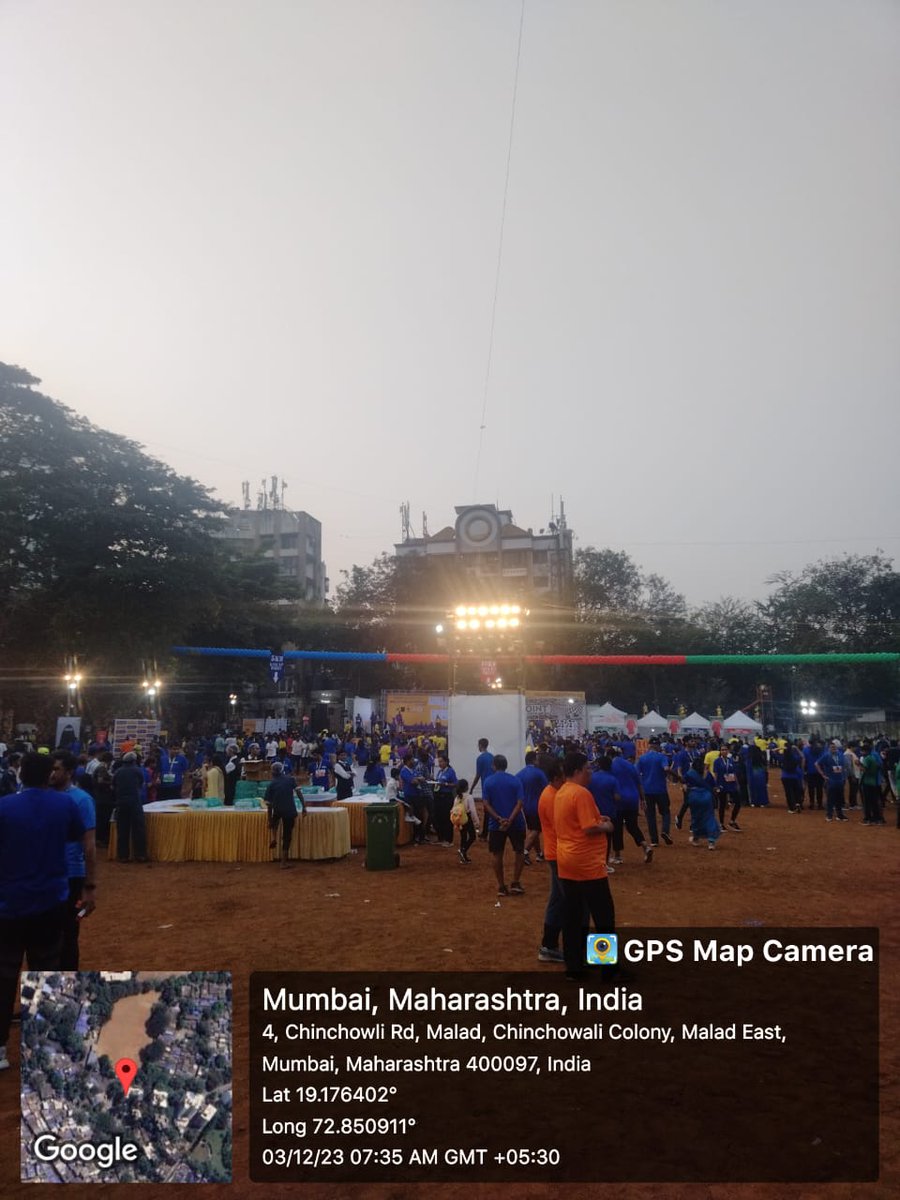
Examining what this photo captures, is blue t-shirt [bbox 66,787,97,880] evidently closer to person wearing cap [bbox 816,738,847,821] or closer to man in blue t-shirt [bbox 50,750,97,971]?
man in blue t-shirt [bbox 50,750,97,971]

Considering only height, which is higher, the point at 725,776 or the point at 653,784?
the point at 653,784

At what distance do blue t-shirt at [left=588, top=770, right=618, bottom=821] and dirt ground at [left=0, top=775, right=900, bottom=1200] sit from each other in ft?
3.37

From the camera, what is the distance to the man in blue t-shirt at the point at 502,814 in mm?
8844

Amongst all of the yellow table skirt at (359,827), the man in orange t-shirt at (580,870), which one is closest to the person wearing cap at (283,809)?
the yellow table skirt at (359,827)

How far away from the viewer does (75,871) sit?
5.82 metres

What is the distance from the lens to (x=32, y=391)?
3234 cm

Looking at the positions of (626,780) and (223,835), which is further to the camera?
(223,835)

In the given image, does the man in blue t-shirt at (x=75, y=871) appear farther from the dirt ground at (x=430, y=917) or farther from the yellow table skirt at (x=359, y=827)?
the yellow table skirt at (x=359, y=827)

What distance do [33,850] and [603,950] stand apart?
4.13m

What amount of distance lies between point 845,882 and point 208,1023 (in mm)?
9244

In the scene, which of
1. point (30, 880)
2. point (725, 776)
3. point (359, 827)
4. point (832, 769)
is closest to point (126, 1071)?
point (30, 880)

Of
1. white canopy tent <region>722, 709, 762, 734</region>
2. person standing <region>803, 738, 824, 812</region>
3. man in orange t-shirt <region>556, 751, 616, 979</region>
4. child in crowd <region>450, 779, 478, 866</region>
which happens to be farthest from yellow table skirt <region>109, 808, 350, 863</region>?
white canopy tent <region>722, 709, 762, 734</region>

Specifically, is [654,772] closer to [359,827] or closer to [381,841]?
[381,841]

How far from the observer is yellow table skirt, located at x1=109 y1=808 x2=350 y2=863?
12.0 meters
